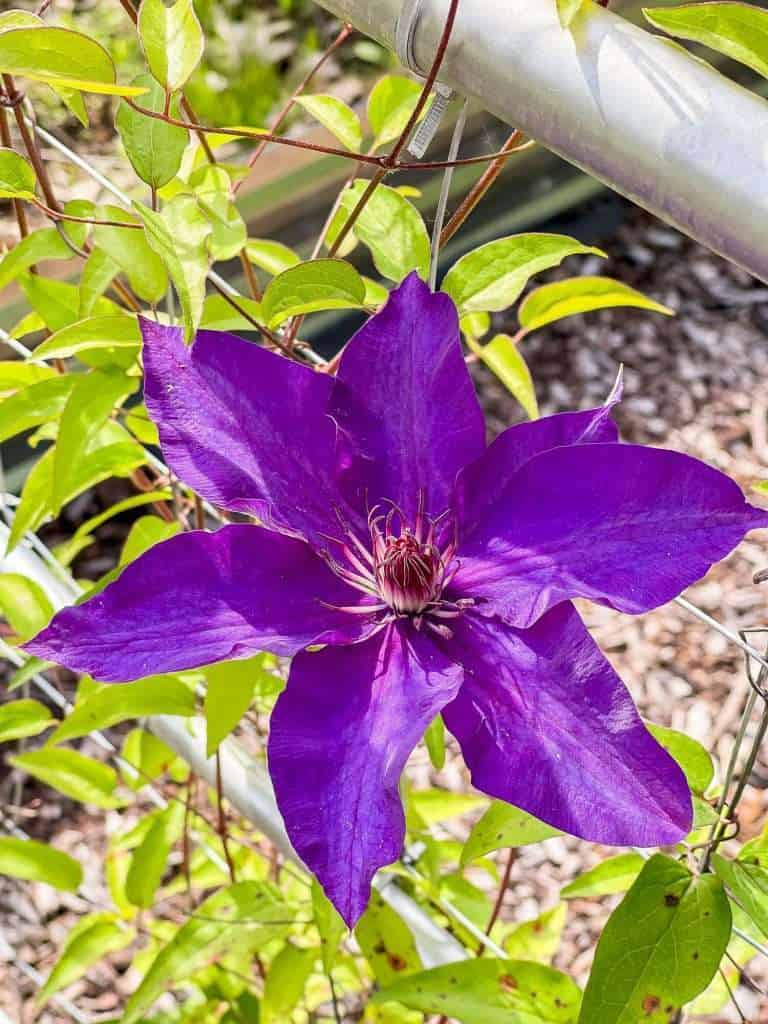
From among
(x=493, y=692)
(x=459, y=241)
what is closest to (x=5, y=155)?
(x=493, y=692)

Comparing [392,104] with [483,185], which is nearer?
[483,185]

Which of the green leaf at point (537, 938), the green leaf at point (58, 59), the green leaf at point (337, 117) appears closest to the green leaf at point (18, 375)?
the green leaf at point (337, 117)

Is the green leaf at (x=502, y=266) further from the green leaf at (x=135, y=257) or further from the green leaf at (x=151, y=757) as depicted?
the green leaf at (x=151, y=757)

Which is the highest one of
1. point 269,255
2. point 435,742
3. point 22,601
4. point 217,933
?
point 269,255

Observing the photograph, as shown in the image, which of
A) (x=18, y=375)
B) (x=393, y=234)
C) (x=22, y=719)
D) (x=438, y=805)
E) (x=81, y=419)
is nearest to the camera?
Result: (x=393, y=234)

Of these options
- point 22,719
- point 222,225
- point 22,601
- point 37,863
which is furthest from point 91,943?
point 222,225

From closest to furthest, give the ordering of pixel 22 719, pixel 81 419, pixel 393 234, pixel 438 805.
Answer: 1. pixel 393 234
2. pixel 81 419
3. pixel 22 719
4. pixel 438 805

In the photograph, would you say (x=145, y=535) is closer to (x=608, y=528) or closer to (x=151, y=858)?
(x=151, y=858)

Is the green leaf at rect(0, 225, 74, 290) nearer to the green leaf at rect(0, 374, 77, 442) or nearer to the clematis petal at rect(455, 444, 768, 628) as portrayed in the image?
the green leaf at rect(0, 374, 77, 442)
